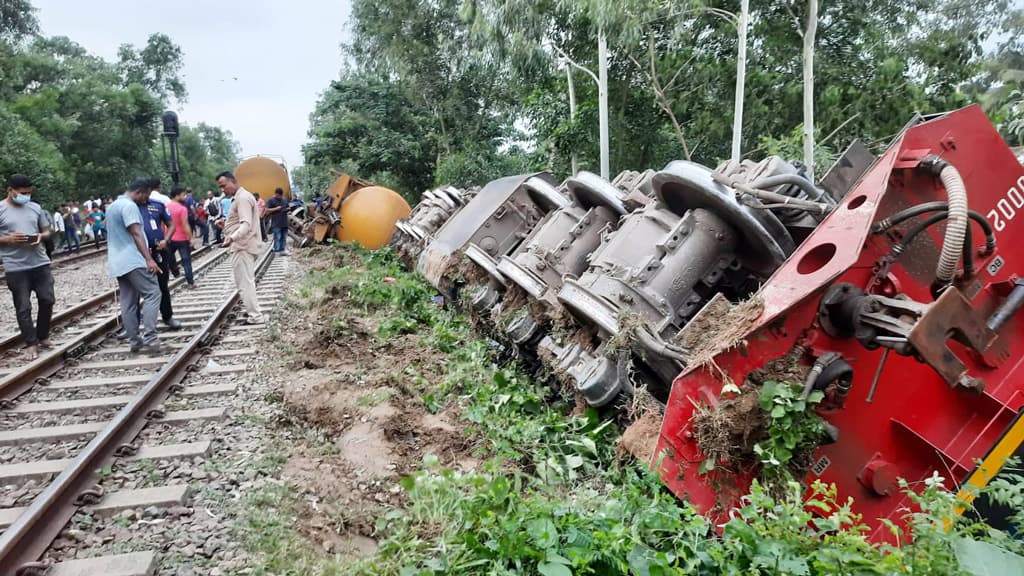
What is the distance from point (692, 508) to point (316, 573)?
68.6 inches

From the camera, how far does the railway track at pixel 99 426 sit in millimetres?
3023

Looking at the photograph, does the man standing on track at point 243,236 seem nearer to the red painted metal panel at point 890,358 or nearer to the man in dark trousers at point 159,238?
the man in dark trousers at point 159,238

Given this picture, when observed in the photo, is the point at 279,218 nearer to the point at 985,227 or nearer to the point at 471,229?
the point at 471,229

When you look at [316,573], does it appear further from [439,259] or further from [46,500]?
[439,259]

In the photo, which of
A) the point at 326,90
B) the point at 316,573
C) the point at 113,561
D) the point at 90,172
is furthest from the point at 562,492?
the point at 90,172

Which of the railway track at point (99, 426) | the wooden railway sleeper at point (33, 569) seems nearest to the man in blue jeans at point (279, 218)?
the railway track at point (99, 426)

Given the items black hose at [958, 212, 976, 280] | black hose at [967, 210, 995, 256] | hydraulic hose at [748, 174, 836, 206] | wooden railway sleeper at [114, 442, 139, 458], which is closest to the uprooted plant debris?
black hose at [958, 212, 976, 280]

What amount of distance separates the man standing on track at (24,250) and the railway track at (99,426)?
0.54 meters

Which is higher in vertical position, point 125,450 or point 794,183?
point 794,183

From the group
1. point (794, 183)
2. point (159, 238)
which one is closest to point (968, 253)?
point (794, 183)

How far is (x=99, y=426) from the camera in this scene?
4.47 meters

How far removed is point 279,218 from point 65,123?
21.5 metres

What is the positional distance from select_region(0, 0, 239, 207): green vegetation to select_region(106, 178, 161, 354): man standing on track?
57.8ft

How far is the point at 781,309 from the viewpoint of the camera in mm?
2900
